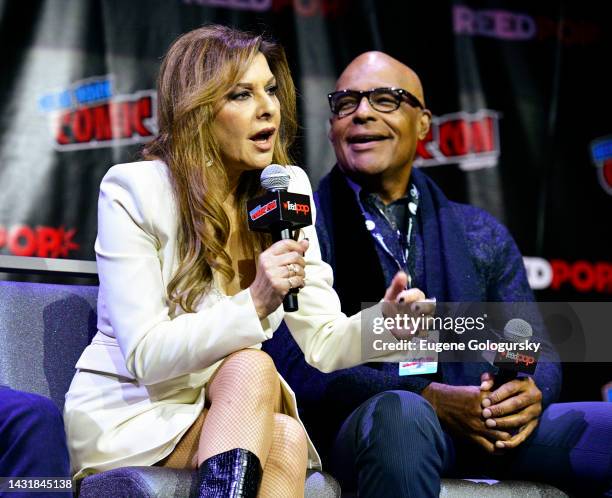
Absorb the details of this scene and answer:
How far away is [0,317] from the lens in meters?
2.21

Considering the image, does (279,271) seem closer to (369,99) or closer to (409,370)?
(409,370)

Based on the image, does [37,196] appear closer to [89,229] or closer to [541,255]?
[89,229]

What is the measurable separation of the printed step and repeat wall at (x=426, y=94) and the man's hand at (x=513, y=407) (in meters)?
1.21

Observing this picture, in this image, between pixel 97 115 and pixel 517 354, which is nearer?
pixel 517 354

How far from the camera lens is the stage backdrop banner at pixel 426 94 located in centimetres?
301

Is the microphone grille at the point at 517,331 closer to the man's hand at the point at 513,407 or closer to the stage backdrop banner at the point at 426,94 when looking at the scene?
the man's hand at the point at 513,407

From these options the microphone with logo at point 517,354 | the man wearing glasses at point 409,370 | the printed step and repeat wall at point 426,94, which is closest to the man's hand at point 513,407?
the man wearing glasses at point 409,370

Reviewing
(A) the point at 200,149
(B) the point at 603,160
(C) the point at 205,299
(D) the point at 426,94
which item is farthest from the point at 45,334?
(B) the point at 603,160

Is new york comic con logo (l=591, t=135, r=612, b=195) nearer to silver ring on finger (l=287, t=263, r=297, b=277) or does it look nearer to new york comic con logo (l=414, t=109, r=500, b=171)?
new york comic con logo (l=414, t=109, r=500, b=171)

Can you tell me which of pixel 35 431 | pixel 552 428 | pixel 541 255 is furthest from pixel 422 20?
pixel 35 431

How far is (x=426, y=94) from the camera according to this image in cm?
355

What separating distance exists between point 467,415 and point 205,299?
0.77 meters

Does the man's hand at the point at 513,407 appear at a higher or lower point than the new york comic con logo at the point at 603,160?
lower

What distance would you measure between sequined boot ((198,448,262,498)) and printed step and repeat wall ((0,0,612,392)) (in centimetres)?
150
